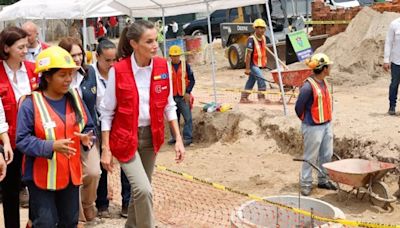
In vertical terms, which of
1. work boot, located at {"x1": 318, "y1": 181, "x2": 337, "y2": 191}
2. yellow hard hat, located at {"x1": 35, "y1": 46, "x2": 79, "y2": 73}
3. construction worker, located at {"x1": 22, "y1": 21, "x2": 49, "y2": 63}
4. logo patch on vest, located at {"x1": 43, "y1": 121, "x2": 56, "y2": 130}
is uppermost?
construction worker, located at {"x1": 22, "y1": 21, "x2": 49, "y2": 63}

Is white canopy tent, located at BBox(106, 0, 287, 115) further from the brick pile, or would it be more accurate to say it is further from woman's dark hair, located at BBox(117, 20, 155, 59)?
the brick pile

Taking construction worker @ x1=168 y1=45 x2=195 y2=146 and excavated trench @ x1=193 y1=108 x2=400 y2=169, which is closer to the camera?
excavated trench @ x1=193 y1=108 x2=400 y2=169

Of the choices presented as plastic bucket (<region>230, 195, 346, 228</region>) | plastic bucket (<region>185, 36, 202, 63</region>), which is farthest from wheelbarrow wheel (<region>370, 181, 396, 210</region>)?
plastic bucket (<region>185, 36, 202, 63</region>)

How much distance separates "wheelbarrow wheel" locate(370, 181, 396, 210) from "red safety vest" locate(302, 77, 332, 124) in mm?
967

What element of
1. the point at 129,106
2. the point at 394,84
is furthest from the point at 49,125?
the point at 394,84

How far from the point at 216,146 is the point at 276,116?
122cm

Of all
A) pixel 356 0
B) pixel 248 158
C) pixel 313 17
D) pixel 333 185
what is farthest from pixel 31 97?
pixel 356 0

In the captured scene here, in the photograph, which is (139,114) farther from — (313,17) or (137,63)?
(313,17)

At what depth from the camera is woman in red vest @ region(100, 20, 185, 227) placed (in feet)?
14.4

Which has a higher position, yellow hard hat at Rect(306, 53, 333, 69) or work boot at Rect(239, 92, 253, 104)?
yellow hard hat at Rect(306, 53, 333, 69)

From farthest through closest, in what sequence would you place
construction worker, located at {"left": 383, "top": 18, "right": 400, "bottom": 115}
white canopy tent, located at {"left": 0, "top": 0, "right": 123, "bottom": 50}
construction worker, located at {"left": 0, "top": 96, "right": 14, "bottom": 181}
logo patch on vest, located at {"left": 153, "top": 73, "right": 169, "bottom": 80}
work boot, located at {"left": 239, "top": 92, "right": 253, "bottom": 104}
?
work boot, located at {"left": 239, "top": 92, "right": 253, "bottom": 104}, white canopy tent, located at {"left": 0, "top": 0, "right": 123, "bottom": 50}, construction worker, located at {"left": 383, "top": 18, "right": 400, "bottom": 115}, logo patch on vest, located at {"left": 153, "top": 73, "right": 169, "bottom": 80}, construction worker, located at {"left": 0, "top": 96, "right": 14, "bottom": 181}

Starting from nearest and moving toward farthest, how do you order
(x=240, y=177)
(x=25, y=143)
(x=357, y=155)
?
1. (x=25, y=143)
2. (x=357, y=155)
3. (x=240, y=177)

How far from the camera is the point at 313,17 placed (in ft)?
66.9

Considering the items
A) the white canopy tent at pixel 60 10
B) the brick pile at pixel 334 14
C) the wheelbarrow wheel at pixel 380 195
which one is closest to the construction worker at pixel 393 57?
the wheelbarrow wheel at pixel 380 195
